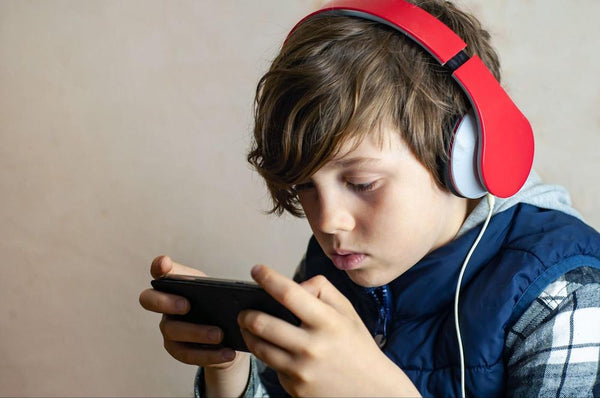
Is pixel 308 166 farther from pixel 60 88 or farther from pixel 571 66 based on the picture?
pixel 60 88

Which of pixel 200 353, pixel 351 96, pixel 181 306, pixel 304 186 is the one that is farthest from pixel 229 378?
pixel 351 96

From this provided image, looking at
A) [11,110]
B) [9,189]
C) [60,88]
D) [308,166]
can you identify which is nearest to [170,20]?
[60,88]

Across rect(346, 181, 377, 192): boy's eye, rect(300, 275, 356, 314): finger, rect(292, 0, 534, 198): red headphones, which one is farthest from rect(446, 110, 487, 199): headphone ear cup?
rect(300, 275, 356, 314): finger

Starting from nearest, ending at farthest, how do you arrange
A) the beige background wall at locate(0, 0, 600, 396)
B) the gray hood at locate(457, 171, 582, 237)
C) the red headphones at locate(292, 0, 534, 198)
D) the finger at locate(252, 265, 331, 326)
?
the finger at locate(252, 265, 331, 326), the red headphones at locate(292, 0, 534, 198), the gray hood at locate(457, 171, 582, 237), the beige background wall at locate(0, 0, 600, 396)

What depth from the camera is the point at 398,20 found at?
2.85 feet

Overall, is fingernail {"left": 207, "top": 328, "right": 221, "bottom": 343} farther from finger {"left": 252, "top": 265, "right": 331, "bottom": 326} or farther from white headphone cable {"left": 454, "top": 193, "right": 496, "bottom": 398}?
Result: white headphone cable {"left": 454, "top": 193, "right": 496, "bottom": 398}

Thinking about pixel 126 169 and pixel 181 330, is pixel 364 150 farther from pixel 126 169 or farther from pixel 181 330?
pixel 126 169

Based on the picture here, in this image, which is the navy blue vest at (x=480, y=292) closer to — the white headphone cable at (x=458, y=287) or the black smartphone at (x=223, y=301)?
the white headphone cable at (x=458, y=287)

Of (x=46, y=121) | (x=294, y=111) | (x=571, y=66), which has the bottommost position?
(x=294, y=111)

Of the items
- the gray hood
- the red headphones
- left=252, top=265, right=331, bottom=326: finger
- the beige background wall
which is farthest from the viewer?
the beige background wall

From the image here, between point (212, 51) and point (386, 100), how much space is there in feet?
2.01

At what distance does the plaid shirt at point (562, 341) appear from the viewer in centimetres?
89

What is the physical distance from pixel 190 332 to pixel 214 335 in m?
0.04

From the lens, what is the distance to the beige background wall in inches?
54.6
